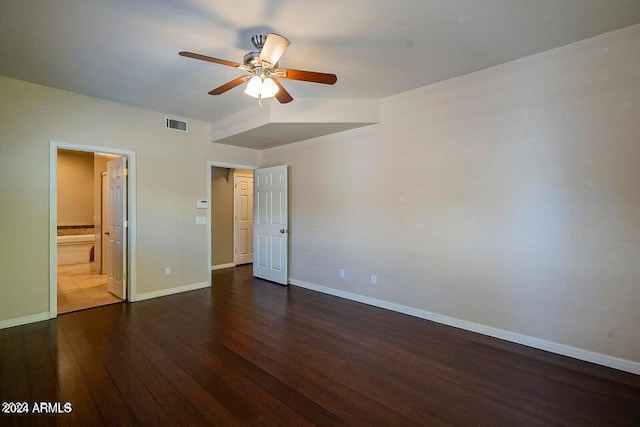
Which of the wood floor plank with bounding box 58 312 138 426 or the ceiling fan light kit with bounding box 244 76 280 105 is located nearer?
the wood floor plank with bounding box 58 312 138 426

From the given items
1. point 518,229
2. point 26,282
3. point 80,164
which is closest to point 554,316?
point 518,229

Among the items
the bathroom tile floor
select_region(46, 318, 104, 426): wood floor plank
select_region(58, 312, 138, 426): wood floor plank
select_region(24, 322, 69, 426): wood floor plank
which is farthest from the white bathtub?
select_region(46, 318, 104, 426): wood floor plank

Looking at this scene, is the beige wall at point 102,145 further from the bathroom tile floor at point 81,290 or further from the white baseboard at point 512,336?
the white baseboard at point 512,336

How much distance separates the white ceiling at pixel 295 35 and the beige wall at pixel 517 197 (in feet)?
1.13

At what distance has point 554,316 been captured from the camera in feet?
8.93

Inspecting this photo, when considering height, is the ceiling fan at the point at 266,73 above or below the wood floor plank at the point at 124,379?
above

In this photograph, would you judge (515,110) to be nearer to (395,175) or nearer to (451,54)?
(451,54)

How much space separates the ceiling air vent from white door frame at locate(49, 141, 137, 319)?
0.67 m

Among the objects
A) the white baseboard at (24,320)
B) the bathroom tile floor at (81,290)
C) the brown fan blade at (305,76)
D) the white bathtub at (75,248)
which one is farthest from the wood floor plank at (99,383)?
the white bathtub at (75,248)

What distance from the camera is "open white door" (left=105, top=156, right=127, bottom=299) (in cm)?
423

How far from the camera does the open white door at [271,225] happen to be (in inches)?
201

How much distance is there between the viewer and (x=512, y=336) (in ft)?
9.67

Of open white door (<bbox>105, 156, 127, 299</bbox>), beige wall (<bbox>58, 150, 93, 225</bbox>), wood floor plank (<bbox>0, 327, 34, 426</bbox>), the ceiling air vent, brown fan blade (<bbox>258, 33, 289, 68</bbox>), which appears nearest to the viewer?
wood floor plank (<bbox>0, 327, 34, 426</bbox>)

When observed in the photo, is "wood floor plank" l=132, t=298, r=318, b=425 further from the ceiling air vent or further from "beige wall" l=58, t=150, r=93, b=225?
"beige wall" l=58, t=150, r=93, b=225
